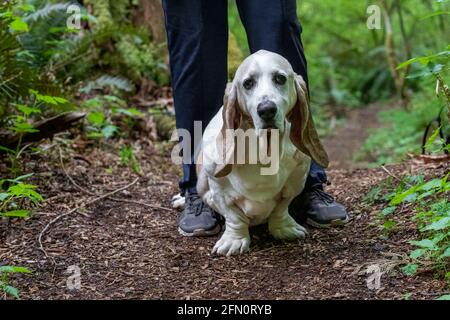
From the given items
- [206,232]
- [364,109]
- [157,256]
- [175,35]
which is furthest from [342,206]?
[364,109]

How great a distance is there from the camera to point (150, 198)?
4516mm

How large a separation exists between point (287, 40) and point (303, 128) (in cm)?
66

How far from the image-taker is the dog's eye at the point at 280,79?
9.87 ft

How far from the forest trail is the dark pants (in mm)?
436

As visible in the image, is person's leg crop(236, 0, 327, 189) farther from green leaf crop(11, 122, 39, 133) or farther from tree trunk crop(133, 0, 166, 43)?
tree trunk crop(133, 0, 166, 43)

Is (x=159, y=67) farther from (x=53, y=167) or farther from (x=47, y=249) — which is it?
(x=47, y=249)

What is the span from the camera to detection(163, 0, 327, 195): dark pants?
3.54 meters


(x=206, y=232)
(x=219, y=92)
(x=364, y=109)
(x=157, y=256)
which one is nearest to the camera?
(x=157, y=256)

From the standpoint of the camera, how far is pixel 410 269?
9.32 feet

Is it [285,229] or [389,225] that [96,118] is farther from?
[389,225]

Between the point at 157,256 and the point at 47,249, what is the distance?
0.59 m

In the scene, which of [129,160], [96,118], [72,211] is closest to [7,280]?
[72,211]

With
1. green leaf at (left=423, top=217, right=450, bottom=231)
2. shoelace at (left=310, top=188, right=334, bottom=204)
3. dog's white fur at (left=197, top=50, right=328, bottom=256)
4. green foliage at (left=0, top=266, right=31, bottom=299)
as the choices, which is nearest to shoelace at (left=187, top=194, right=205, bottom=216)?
dog's white fur at (left=197, top=50, right=328, bottom=256)

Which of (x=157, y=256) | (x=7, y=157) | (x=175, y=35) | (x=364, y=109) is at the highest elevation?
(x=175, y=35)
